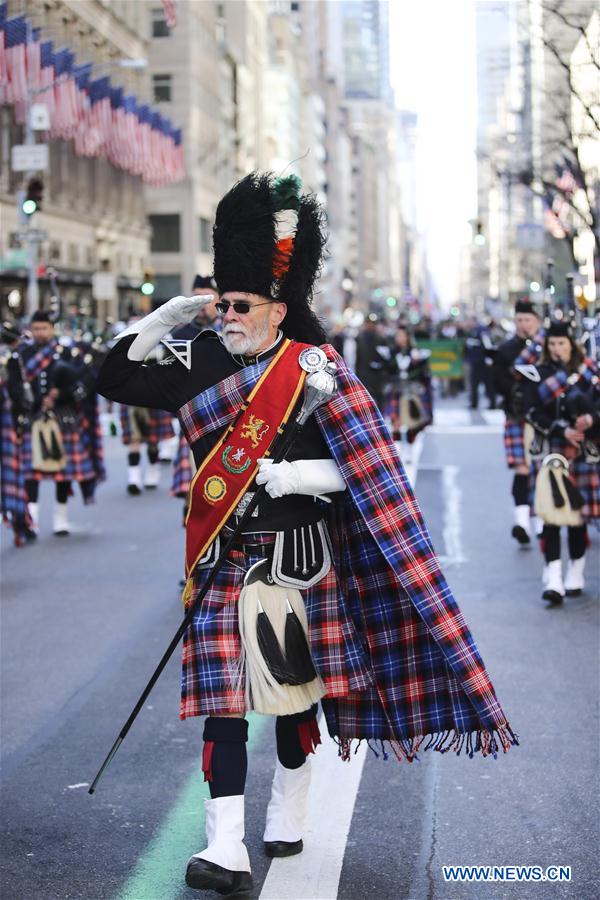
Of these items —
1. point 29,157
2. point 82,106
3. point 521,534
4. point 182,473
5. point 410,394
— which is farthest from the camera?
point 82,106

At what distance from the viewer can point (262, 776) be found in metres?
5.62

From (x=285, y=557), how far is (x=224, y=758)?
0.61m

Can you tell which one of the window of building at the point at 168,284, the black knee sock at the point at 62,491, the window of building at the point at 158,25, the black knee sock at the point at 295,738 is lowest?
the black knee sock at the point at 62,491

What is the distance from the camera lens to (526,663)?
24.5ft

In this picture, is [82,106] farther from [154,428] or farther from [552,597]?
[552,597]

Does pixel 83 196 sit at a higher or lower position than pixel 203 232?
higher

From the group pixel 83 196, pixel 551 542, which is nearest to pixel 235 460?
pixel 551 542

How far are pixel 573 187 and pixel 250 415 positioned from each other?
22598mm

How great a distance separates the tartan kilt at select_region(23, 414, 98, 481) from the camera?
1227cm

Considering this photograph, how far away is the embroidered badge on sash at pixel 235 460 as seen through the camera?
4.37 metres

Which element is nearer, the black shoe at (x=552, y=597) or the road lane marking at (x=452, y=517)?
the black shoe at (x=552, y=597)

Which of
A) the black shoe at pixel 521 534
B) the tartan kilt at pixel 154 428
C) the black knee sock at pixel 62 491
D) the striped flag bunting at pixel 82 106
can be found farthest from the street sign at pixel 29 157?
the black shoe at pixel 521 534

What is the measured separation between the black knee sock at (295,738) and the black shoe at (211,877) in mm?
418

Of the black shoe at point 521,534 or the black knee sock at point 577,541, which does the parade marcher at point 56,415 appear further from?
the black knee sock at point 577,541
